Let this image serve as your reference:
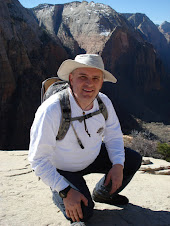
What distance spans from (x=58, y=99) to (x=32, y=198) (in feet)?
3.62

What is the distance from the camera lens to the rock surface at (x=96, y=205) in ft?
7.68

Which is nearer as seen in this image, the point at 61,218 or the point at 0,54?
the point at 61,218

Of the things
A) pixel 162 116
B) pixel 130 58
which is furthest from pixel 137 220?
pixel 130 58

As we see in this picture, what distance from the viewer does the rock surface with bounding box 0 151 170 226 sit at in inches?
92.2

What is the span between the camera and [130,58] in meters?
35.6

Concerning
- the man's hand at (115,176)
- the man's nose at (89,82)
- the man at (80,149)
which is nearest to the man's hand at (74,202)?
the man at (80,149)

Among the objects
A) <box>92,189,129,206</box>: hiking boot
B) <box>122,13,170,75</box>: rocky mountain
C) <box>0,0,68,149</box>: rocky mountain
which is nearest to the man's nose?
<box>92,189,129,206</box>: hiking boot

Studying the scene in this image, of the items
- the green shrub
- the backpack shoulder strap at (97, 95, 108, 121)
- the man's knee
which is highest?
the backpack shoulder strap at (97, 95, 108, 121)

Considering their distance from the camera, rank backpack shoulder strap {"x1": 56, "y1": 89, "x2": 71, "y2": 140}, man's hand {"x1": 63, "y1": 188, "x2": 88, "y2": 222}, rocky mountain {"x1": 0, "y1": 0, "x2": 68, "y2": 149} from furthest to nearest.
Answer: rocky mountain {"x1": 0, "y1": 0, "x2": 68, "y2": 149}
backpack shoulder strap {"x1": 56, "y1": 89, "x2": 71, "y2": 140}
man's hand {"x1": 63, "y1": 188, "x2": 88, "y2": 222}

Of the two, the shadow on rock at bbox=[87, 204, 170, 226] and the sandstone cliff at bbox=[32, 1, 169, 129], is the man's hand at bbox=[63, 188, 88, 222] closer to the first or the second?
the shadow on rock at bbox=[87, 204, 170, 226]

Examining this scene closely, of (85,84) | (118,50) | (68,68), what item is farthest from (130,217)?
(118,50)

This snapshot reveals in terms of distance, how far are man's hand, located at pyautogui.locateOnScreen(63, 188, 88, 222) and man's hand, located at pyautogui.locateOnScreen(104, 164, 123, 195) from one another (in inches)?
13.4

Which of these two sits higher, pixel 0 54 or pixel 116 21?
pixel 116 21

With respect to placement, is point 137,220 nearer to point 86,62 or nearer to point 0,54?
point 86,62
